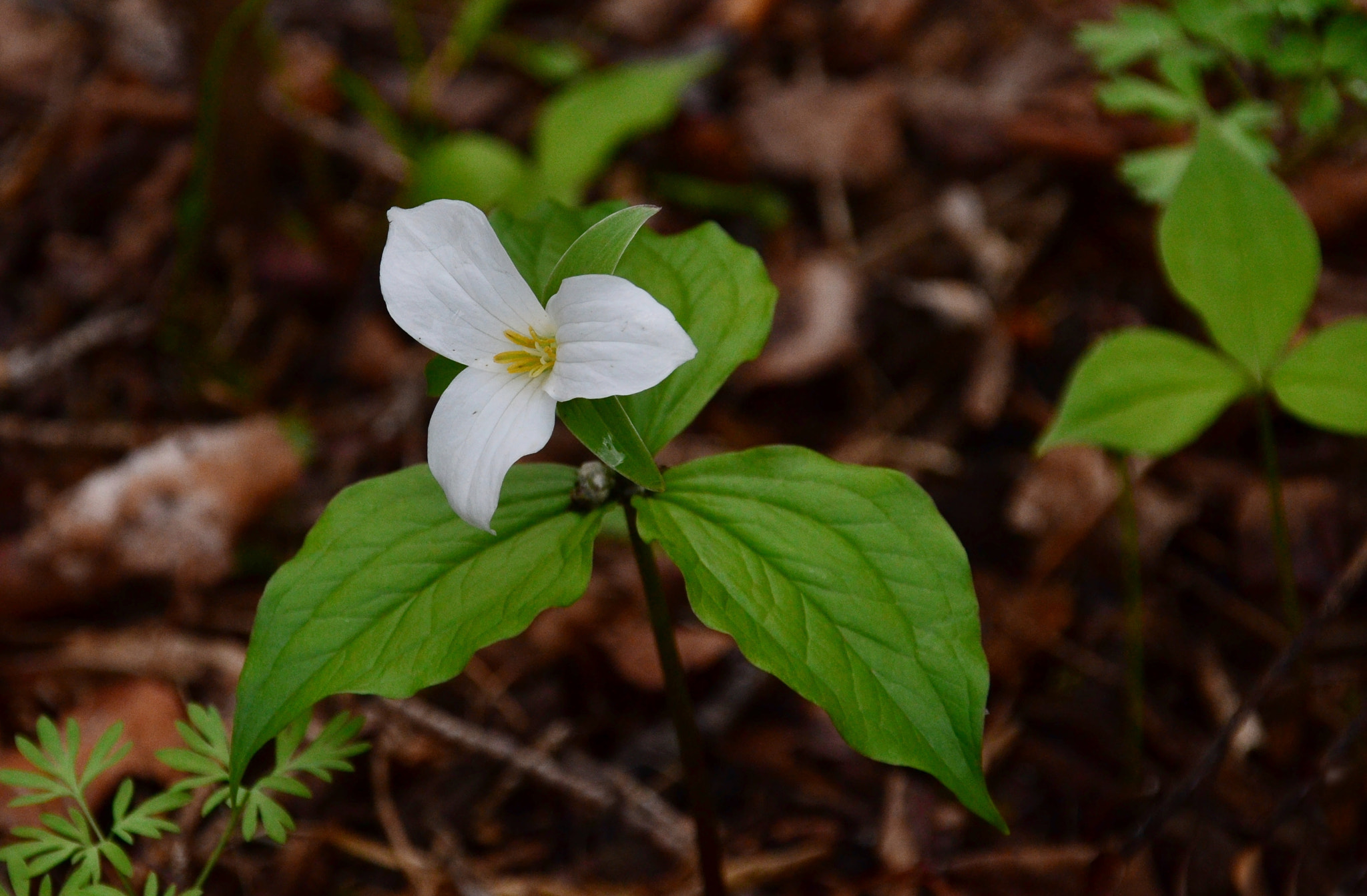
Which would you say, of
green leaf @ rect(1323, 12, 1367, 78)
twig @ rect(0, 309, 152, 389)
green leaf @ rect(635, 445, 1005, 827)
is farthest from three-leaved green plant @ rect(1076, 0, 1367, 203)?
twig @ rect(0, 309, 152, 389)

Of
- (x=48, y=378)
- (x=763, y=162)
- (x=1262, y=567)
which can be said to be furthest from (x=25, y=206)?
(x=1262, y=567)

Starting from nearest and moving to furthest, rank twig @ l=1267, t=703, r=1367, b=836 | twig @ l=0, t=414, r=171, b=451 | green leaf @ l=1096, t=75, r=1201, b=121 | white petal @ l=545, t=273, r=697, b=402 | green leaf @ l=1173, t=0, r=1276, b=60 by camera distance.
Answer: white petal @ l=545, t=273, r=697, b=402 → twig @ l=1267, t=703, r=1367, b=836 → green leaf @ l=1173, t=0, r=1276, b=60 → green leaf @ l=1096, t=75, r=1201, b=121 → twig @ l=0, t=414, r=171, b=451

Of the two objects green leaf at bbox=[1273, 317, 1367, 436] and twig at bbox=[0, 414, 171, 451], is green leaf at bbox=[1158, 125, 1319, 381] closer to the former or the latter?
green leaf at bbox=[1273, 317, 1367, 436]

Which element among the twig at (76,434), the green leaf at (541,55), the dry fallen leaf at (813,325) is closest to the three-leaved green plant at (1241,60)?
the dry fallen leaf at (813,325)

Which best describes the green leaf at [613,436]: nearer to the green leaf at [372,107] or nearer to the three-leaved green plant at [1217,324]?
the three-leaved green plant at [1217,324]

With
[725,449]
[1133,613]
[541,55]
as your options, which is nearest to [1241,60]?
[1133,613]

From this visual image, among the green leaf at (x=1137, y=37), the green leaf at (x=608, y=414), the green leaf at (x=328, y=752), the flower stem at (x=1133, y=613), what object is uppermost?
the green leaf at (x=608, y=414)

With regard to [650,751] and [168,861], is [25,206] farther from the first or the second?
[650,751]
